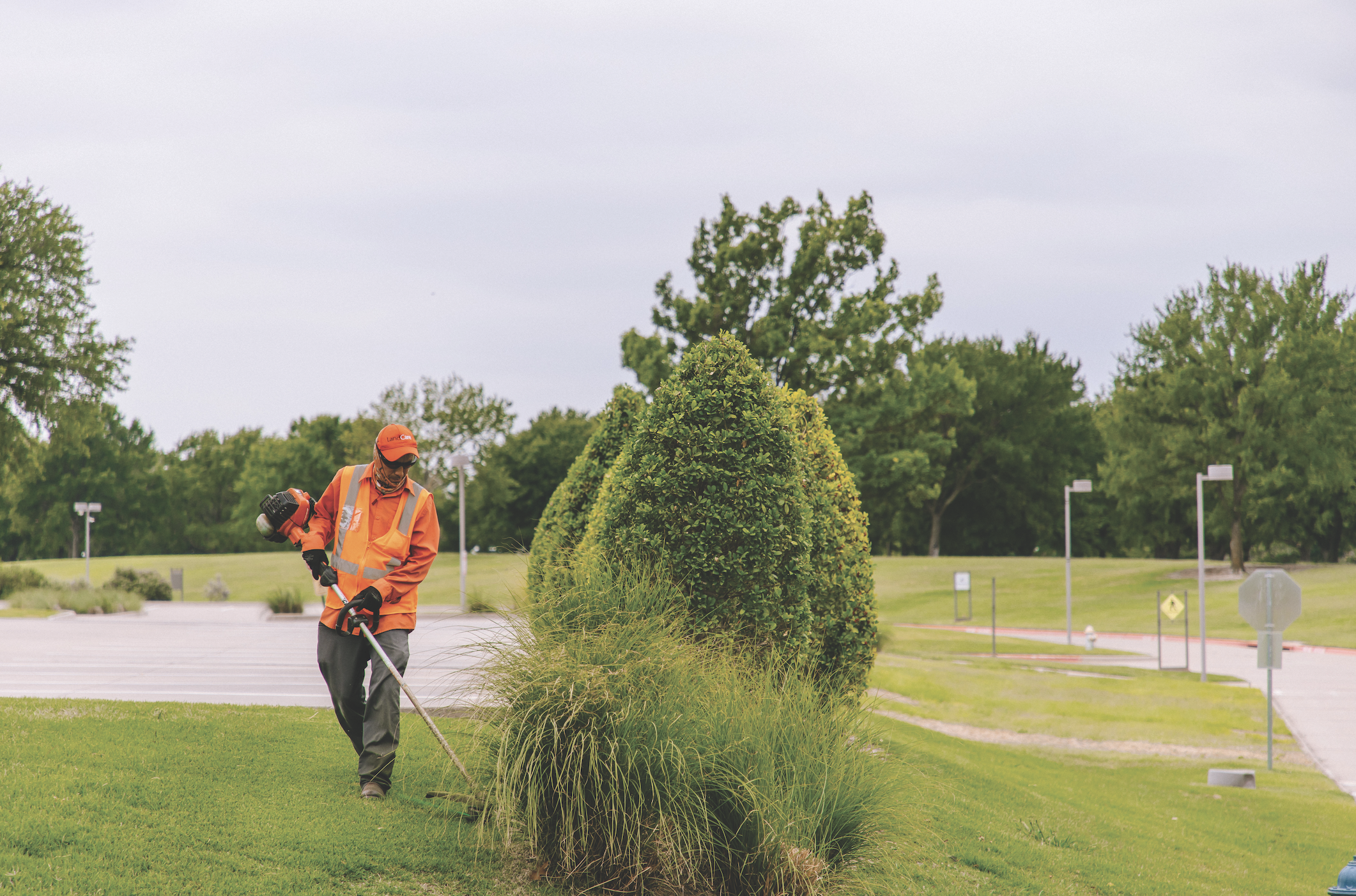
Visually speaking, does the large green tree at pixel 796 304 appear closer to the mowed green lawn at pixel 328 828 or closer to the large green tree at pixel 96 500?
the mowed green lawn at pixel 328 828

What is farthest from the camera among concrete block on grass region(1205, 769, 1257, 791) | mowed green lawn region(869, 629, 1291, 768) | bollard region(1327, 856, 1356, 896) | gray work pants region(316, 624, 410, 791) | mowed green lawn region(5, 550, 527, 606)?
mowed green lawn region(5, 550, 527, 606)

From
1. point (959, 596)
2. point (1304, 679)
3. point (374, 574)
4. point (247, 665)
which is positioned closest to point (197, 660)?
point (247, 665)

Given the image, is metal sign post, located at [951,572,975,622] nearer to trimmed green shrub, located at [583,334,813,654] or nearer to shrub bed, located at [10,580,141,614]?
shrub bed, located at [10,580,141,614]

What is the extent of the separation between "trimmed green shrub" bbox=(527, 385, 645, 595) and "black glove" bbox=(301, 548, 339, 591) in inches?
239

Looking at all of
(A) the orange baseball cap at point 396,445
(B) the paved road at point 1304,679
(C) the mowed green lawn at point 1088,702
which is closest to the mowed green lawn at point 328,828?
(A) the orange baseball cap at point 396,445

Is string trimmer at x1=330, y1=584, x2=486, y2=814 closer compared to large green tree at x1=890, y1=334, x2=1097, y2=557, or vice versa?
string trimmer at x1=330, y1=584, x2=486, y2=814

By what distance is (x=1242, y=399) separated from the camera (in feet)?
183

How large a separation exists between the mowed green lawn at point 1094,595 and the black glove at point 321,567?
1717 inches

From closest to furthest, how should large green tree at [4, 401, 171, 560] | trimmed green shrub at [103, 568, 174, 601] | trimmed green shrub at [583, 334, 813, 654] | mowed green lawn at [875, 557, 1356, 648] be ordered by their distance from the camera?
trimmed green shrub at [583, 334, 813, 654] → trimmed green shrub at [103, 568, 174, 601] → mowed green lawn at [875, 557, 1356, 648] → large green tree at [4, 401, 171, 560]

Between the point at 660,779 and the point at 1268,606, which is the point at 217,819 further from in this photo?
the point at 1268,606

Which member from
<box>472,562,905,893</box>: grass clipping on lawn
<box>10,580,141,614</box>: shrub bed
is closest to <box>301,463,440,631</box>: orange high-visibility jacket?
<box>472,562,905,893</box>: grass clipping on lawn

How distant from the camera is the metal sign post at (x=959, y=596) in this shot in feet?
142

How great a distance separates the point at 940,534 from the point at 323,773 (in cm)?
7669

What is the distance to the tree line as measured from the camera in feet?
113
